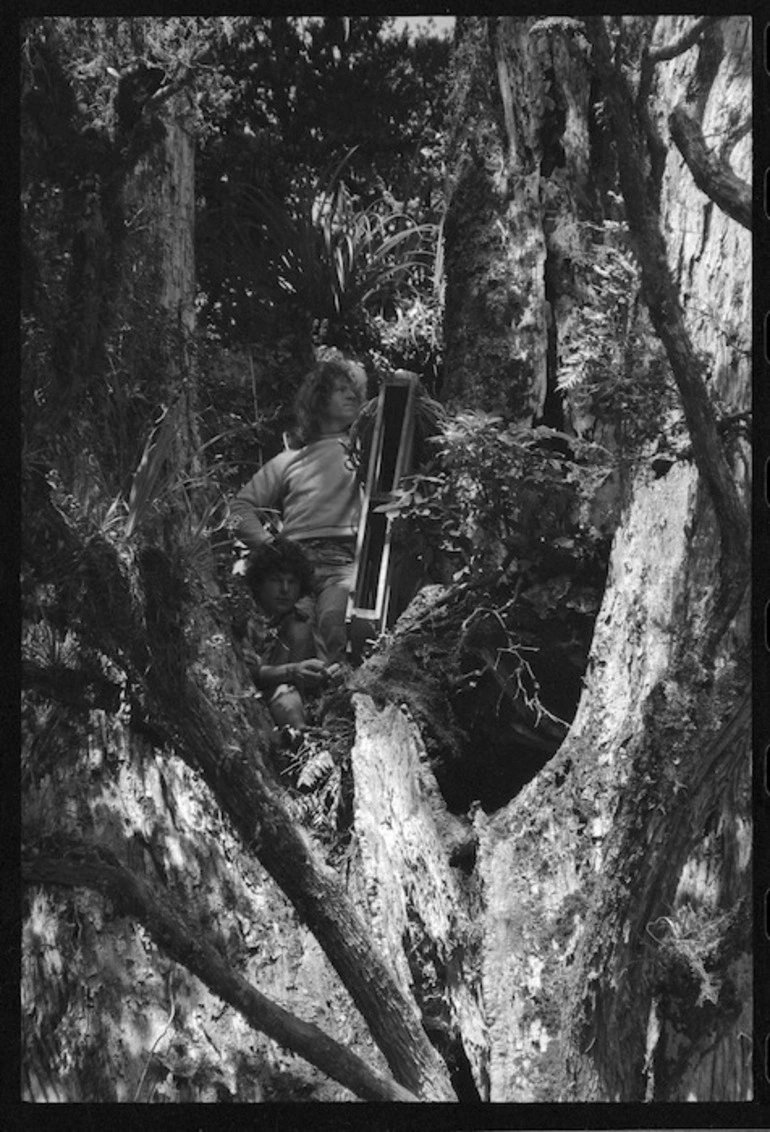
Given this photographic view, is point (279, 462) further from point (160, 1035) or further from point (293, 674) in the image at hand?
point (160, 1035)

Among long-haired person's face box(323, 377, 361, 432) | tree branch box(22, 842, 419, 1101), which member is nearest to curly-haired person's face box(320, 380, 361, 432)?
long-haired person's face box(323, 377, 361, 432)

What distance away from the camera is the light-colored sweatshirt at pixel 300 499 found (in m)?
3.97

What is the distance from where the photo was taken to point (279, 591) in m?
3.97

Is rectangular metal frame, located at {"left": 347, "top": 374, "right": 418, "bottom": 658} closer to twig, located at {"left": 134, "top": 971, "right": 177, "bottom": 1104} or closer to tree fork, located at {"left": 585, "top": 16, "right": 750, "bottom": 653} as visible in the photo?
tree fork, located at {"left": 585, "top": 16, "right": 750, "bottom": 653}

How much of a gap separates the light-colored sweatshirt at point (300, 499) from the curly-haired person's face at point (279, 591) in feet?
0.32

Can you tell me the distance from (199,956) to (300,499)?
1.14 m

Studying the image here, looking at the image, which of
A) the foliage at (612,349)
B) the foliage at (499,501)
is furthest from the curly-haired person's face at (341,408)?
the foliage at (612,349)

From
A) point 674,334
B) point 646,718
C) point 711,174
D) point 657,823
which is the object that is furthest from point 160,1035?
point 711,174

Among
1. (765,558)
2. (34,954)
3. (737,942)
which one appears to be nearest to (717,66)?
(765,558)

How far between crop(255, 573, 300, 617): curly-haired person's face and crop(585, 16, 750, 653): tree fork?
104cm

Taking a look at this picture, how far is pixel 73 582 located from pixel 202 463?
432 mm

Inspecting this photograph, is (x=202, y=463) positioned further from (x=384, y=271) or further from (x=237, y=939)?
(x=237, y=939)

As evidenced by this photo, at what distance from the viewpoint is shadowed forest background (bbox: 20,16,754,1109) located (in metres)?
3.79

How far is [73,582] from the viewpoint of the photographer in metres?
3.87
